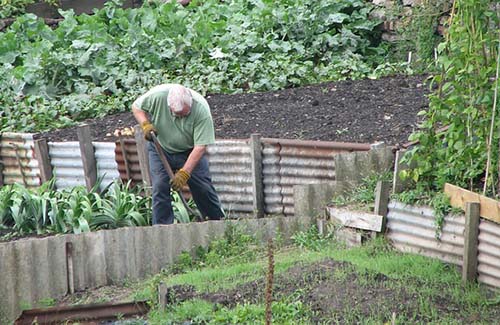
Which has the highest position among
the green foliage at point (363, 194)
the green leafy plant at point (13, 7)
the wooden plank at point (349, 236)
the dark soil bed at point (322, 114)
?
the green leafy plant at point (13, 7)

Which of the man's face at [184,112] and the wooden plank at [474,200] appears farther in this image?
the man's face at [184,112]

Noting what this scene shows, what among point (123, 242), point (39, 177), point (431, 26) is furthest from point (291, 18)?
point (123, 242)

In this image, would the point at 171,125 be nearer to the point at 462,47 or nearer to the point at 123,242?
the point at 123,242

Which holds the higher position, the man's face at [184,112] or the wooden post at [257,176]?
the man's face at [184,112]

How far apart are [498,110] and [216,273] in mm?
2530

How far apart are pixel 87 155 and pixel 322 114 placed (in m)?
2.63

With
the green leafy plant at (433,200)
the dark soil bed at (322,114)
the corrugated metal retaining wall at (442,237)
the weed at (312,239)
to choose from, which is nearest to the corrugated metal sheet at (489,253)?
the corrugated metal retaining wall at (442,237)

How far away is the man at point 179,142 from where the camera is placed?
10609 millimetres

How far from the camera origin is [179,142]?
10.9 m

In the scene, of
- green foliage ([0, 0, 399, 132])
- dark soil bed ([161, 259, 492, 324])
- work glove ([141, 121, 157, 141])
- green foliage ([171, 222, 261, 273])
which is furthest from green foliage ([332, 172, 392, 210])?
green foliage ([0, 0, 399, 132])

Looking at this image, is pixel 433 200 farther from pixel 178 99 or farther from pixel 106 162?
pixel 106 162

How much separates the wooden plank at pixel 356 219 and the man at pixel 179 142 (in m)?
1.51

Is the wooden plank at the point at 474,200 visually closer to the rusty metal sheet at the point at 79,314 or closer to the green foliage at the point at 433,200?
the green foliage at the point at 433,200

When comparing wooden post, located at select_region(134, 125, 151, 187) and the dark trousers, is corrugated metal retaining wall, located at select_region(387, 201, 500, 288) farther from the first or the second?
wooden post, located at select_region(134, 125, 151, 187)
